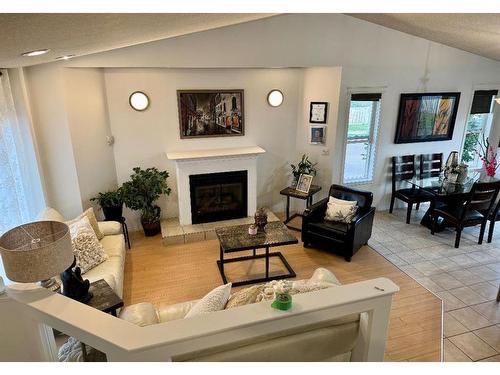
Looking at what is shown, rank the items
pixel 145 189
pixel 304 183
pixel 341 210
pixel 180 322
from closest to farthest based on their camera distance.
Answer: pixel 180 322 < pixel 341 210 < pixel 145 189 < pixel 304 183

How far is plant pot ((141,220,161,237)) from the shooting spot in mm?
5047

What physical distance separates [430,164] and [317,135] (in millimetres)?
2234

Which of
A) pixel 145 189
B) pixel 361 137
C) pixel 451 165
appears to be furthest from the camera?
pixel 361 137

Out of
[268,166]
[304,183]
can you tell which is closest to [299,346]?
[304,183]

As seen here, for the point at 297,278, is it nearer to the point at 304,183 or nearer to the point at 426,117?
the point at 304,183

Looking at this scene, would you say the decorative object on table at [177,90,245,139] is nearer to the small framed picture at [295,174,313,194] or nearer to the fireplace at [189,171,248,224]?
the fireplace at [189,171,248,224]

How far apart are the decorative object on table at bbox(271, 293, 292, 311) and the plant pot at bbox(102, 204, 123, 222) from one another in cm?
350

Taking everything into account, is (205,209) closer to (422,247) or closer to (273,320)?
(422,247)

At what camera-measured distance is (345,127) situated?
210 inches

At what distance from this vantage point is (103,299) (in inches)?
109

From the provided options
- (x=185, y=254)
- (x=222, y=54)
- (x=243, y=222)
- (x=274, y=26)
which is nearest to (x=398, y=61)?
(x=274, y=26)

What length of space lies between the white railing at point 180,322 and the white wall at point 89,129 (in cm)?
309

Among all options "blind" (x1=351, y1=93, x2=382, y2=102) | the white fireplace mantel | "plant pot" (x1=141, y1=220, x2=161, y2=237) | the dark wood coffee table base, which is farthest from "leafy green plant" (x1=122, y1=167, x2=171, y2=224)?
"blind" (x1=351, y1=93, x2=382, y2=102)

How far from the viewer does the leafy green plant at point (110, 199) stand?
15.0 feet
